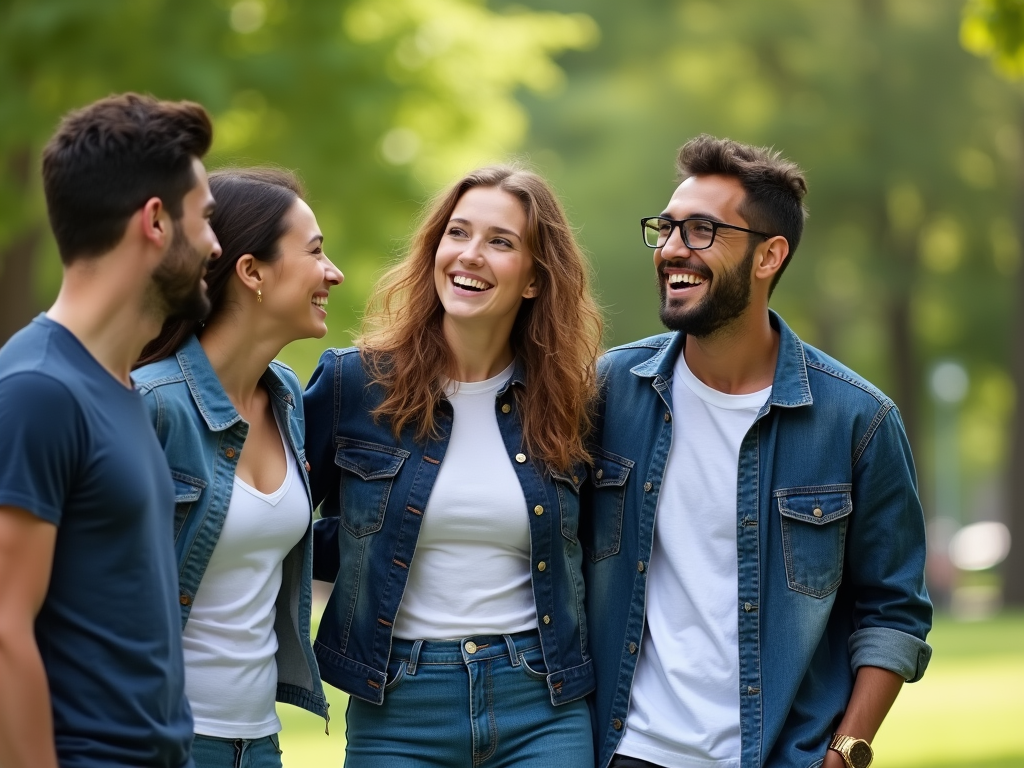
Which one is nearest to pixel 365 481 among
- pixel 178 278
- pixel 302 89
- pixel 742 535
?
pixel 742 535

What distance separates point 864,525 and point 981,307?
22.1 m

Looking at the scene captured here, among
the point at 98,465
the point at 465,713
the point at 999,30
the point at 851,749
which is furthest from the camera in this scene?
the point at 999,30

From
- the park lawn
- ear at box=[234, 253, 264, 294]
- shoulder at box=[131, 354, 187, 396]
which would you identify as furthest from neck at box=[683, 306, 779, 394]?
the park lawn

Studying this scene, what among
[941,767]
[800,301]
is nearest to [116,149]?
[941,767]

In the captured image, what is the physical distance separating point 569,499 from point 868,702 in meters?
1.13

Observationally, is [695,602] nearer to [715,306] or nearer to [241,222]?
[715,306]

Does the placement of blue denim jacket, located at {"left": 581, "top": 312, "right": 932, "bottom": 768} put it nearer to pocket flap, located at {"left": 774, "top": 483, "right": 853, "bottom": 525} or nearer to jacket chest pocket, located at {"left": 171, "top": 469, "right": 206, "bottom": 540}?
pocket flap, located at {"left": 774, "top": 483, "right": 853, "bottom": 525}

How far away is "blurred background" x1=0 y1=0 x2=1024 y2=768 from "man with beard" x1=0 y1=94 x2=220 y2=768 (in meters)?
5.18

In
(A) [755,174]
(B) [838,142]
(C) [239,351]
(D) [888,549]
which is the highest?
(B) [838,142]

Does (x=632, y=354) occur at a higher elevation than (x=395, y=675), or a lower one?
higher

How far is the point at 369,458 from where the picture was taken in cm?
451

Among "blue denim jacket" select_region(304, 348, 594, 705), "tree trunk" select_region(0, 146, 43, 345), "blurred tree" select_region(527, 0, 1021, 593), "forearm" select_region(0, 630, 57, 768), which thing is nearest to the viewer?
"forearm" select_region(0, 630, 57, 768)

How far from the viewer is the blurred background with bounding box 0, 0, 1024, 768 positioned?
11648 mm

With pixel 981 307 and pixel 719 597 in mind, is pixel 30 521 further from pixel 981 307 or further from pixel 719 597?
pixel 981 307
